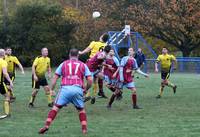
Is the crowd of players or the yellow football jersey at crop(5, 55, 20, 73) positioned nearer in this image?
the crowd of players

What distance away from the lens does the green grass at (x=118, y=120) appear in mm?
11953

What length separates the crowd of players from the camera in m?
Answer: 11.6

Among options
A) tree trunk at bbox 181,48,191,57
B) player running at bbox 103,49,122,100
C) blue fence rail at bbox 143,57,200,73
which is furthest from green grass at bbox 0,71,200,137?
tree trunk at bbox 181,48,191,57

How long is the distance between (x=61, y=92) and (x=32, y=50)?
44136mm

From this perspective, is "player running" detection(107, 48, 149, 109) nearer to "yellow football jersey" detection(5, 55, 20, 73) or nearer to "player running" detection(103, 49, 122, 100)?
"player running" detection(103, 49, 122, 100)

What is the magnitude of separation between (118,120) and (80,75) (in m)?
2.94

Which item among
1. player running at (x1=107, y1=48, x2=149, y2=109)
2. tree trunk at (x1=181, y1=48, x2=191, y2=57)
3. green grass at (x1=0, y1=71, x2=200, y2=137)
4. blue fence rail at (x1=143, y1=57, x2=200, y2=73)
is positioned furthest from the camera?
tree trunk at (x1=181, y1=48, x2=191, y2=57)

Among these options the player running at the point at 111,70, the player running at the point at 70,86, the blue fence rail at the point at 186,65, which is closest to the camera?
the player running at the point at 70,86

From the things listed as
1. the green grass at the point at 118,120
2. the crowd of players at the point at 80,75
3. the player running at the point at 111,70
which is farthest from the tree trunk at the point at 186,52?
the green grass at the point at 118,120

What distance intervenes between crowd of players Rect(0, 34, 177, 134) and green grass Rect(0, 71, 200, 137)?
443mm

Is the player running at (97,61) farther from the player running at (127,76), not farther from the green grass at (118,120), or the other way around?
the green grass at (118,120)

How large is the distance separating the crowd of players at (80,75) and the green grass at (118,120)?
443mm

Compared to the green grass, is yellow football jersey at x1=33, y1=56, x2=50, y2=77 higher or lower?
higher

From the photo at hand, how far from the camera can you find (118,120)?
14164 millimetres
